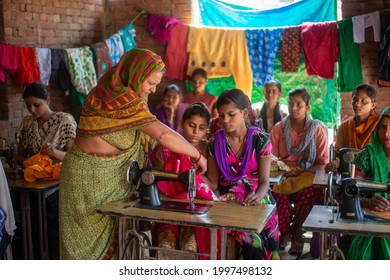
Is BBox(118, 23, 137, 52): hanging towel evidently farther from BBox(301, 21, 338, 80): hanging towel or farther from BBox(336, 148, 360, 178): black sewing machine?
BBox(336, 148, 360, 178): black sewing machine

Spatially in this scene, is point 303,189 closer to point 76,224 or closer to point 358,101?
point 358,101

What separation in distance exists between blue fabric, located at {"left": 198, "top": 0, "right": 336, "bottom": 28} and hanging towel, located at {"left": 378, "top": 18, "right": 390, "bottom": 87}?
0.77 meters

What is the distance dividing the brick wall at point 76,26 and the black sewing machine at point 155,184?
3561 millimetres

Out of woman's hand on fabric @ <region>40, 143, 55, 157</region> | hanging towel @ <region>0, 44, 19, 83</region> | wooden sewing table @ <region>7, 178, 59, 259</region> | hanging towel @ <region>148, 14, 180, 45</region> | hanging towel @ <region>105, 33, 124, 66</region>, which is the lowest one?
wooden sewing table @ <region>7, 178, 59, 259</region>

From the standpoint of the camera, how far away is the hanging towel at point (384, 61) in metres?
5.78

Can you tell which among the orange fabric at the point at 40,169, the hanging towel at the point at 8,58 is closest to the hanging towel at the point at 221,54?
the hanging towel at the point at 8,58

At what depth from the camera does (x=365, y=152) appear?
10.2ft

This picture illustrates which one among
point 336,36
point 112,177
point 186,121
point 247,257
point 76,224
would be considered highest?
point 336,36

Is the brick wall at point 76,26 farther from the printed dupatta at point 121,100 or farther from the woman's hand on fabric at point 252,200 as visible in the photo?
the woman's hand on fabric at point 252,200

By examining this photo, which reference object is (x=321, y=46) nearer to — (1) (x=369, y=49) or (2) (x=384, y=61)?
(1) (x=369, y=49)

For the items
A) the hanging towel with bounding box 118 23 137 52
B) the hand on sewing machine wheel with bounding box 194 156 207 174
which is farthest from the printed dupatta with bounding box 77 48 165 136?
the hanging towel with bounding box 118 23 137 52

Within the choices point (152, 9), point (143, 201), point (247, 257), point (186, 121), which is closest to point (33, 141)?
point (186, 121)

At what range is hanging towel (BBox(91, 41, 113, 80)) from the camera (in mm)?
6715

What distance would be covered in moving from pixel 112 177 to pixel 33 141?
180cm
